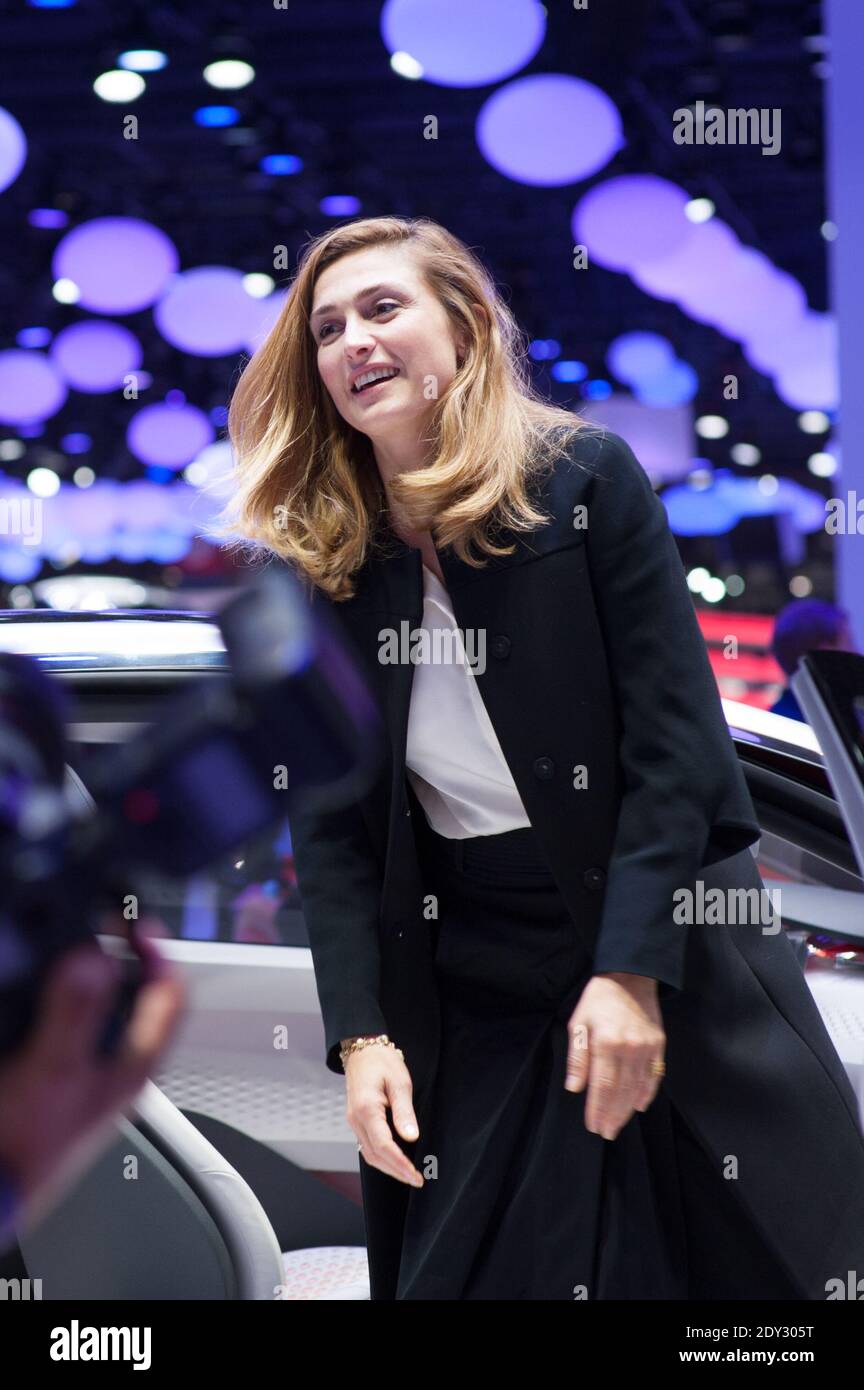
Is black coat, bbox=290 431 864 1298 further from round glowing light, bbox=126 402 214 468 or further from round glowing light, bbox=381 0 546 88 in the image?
round glowing light, bbox=126 402 214 468

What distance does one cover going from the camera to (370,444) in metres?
1.39

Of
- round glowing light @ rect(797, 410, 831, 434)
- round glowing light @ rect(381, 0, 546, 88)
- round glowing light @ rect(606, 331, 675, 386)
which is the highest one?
round glowing light @ rect(381, 0, 546, 88)

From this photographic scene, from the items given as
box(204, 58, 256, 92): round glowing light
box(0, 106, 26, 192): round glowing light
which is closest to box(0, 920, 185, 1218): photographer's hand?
box(0, 106, 26, 192): round glowing light

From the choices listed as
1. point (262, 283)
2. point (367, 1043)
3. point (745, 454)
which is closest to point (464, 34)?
point (367, 1043)

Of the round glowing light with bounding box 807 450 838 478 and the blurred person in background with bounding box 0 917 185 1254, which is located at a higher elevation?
the blurred person in background with bounding box 0 917 185 1254

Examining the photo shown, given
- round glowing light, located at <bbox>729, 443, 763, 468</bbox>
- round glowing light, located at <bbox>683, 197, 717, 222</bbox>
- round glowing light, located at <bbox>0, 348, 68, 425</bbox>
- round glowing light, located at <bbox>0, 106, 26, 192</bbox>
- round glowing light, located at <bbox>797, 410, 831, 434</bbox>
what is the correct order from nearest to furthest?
round glowing light, located at <bbox>0, 106, 26, 192</bbox>
round glowing light, located at <bbox>683, 197, 717, 222</bbox>
round glowing light, located at <bbox>0, 348, 68, 425</bbox>
round glowing light, located at <bbox>797, 410, 831, 434</bbox>
round glowing light, located at <bbox>729, 443, 763, 468</bbox>

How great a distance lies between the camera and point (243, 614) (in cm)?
28

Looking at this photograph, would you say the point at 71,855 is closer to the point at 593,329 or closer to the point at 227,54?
the point at 227,54

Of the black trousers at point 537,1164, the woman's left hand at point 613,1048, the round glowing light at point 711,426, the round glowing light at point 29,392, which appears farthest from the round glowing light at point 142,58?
the round glowing light at point 711,426

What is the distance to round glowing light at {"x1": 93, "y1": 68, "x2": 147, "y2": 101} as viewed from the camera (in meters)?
5.87

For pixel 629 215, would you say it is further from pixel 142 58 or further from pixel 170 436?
pixel 170 436

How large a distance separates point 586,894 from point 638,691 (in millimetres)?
174

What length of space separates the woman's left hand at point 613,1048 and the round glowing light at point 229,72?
530 centimetres

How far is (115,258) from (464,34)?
1585 millimetres
